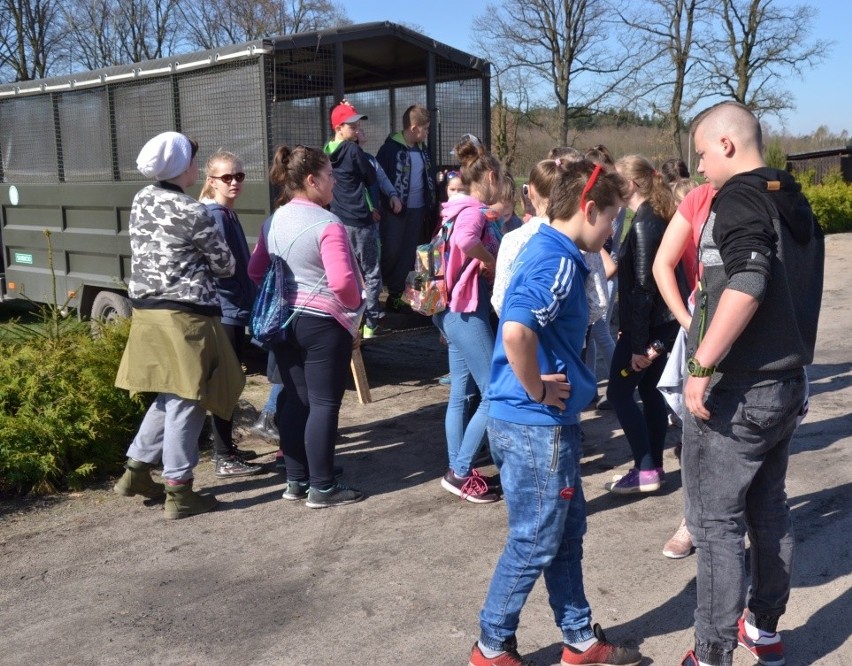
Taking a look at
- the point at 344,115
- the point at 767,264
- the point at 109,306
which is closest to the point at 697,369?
the point at 767,264

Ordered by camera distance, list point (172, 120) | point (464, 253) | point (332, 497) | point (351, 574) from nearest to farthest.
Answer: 1. point (351, 574)
2. point (464, 253)
3. point (332, 497)
4. point (172, 120)

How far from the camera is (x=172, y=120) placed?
7668 millimetres

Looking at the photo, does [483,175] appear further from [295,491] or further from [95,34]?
[95,34]

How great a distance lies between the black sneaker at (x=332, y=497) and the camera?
16.5ft

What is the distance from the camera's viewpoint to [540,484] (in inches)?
121

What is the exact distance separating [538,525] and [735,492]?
672 millimetres

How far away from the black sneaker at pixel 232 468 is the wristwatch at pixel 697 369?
3337mm

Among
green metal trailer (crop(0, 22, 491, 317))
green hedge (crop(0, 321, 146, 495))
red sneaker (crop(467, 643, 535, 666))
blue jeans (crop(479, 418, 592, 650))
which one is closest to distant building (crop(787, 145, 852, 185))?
green metal trailer (crop(0, 22, 491, 317))

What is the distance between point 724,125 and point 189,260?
2.79 m

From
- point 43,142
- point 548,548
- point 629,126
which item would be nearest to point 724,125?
point 548,548

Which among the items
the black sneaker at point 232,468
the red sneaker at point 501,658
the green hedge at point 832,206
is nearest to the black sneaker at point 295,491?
the black sneaker at point 232,468

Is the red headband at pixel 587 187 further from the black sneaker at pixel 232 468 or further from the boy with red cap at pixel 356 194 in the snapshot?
the boy with red cap at pixel 356 194

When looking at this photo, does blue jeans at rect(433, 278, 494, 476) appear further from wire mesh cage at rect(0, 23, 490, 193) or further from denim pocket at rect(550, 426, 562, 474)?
wire mesh cage at rect(0, 23, 490, 193)

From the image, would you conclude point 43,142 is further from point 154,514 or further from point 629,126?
point 629,126
